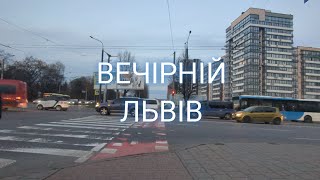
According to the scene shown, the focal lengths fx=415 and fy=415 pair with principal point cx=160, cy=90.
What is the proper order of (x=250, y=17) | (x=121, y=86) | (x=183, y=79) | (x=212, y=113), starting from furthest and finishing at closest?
1. (x=121, y=86)
2. (x=183, y=79)
3. (x=250, y=17)
4. (x=212, y=113)

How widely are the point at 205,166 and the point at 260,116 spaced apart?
1092 inches

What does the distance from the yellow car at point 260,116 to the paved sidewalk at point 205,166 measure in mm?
23432

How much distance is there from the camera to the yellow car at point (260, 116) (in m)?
35.8

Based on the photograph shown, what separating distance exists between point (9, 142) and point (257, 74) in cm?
6434

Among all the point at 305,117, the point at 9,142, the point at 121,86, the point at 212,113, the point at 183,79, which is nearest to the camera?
the point at 9,142

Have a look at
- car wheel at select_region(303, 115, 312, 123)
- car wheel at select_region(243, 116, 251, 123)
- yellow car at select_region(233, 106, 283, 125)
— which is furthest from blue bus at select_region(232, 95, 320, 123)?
car wheel at select_region(243, 116, 251, 123)

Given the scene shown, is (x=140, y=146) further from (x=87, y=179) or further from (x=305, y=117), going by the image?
(x=305, y=117)

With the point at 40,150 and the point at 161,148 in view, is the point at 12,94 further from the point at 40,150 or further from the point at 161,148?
the point at 161,148

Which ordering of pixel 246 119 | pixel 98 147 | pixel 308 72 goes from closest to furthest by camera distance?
pixel 98 147 < pixel 246 119 < pixel 308 72

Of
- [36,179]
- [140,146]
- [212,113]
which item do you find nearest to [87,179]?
[36,179]

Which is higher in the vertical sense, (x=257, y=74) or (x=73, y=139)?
(x=257, y=74)

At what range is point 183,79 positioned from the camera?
6669cm

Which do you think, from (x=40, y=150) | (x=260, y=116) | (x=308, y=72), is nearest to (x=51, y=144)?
(x=40, y=150)

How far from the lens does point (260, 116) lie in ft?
119
